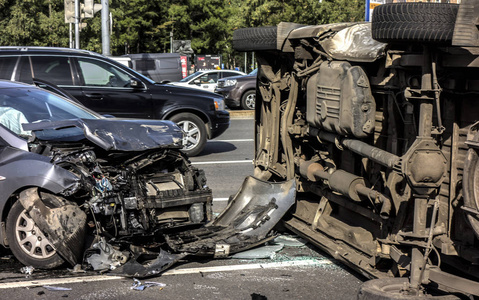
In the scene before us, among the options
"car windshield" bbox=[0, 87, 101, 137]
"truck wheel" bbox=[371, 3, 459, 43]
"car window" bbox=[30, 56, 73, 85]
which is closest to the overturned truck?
"truck wheel" bbox=[371, 3, 459, 43]

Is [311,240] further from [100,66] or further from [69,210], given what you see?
[100,66]

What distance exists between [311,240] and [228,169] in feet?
16.2

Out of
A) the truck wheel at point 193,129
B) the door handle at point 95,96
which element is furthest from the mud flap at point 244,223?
the door handle at point 95,96

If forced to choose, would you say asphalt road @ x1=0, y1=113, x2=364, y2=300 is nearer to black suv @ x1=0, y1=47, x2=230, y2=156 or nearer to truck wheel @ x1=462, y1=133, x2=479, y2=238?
truck wheel @ x1=462, y1=133, x2=479, y2=238

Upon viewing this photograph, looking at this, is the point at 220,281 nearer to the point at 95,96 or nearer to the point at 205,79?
the point at 95,96

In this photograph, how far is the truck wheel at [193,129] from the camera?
1262 cm

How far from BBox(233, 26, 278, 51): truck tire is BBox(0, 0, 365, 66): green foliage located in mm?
25590

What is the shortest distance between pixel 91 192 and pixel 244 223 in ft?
5.52

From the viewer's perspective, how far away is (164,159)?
21.1ft

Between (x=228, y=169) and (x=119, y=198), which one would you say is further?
(x=228, y=169)

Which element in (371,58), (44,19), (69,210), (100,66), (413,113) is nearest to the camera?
(413,113)

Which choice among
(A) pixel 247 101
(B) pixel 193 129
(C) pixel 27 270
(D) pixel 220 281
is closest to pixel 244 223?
(D) pixel 220 281

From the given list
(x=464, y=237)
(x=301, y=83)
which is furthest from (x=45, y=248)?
(x=464, y=237)

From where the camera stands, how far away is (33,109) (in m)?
7.00
